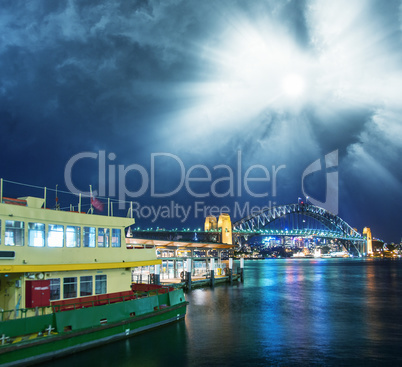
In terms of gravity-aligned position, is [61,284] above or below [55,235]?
below

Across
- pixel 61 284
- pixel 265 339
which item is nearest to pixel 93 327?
pixel 61 284

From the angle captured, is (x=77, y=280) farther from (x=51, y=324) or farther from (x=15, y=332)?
(x=15, y=332)

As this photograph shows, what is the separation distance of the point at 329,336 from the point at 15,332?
1766cm

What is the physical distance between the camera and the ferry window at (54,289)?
17.5 meters

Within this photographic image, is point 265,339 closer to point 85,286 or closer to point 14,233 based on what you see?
point 85,286

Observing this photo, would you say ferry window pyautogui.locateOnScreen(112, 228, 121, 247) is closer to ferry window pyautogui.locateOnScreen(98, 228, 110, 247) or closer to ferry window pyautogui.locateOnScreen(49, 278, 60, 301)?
ferry window pyautogui.locateOnScreen(98, 228, 110, 247)

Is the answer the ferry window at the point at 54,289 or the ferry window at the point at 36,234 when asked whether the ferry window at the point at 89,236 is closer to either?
the ferry window at the point at 54,289

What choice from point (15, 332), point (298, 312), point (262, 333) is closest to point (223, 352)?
point (262, 333)

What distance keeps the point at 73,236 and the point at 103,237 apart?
1881 mm

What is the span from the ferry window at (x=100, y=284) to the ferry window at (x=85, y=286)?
1.32ft

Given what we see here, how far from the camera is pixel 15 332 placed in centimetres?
1470

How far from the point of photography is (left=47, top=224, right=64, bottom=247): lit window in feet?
57.9

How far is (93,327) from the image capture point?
17781 millimetres

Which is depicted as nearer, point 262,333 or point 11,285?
point 11,285
